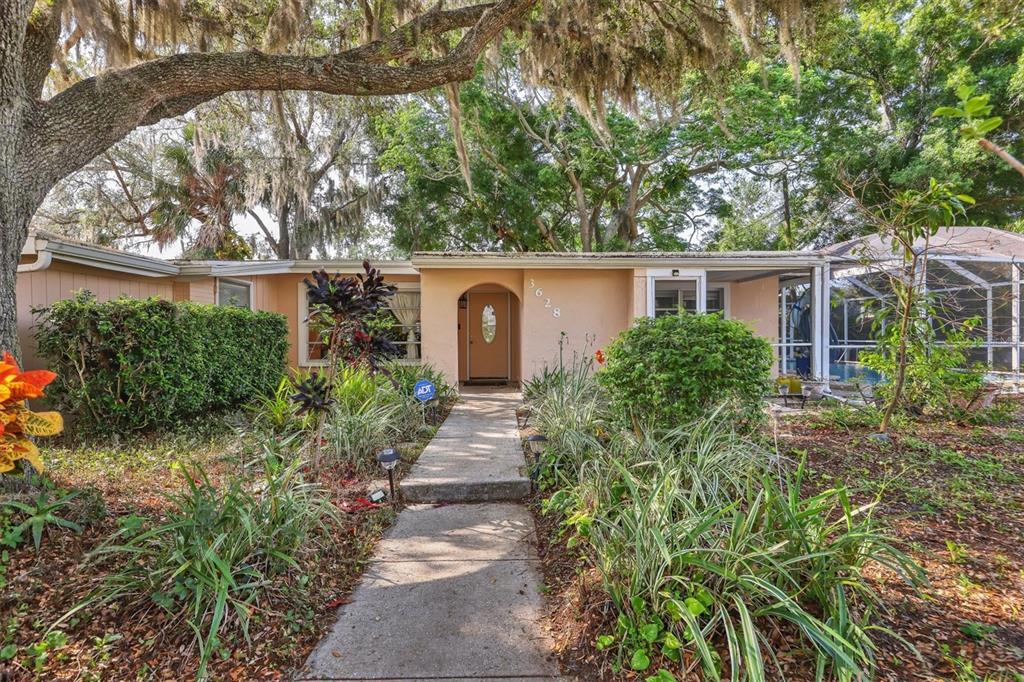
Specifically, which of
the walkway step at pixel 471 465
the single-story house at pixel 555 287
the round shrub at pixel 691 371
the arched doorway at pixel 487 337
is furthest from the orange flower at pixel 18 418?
the arched doorway at pixel 487 337

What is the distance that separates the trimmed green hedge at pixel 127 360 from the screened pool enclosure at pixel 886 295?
26.7 ft

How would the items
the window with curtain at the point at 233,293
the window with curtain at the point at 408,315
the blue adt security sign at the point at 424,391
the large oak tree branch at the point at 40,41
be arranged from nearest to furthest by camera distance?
the large oak tree branch at the point at 40,41
the blue adt security sign at the point at 424,391
the window with curtain at the point at 233,293
the window with curtain at the point at 408,315

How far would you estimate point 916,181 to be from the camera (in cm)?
1241

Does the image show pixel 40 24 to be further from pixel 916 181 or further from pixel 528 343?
pixel 916 181

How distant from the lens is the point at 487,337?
12.4 metres

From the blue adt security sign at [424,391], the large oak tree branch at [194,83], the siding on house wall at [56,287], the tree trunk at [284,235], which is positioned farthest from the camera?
the tree trunk at [284,235]

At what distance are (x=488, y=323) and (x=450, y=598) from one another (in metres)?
9.83

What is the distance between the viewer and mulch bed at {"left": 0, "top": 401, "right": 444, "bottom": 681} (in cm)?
212

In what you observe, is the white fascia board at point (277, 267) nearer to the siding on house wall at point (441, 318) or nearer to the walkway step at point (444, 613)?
the siding on house wall at point (441, 318)

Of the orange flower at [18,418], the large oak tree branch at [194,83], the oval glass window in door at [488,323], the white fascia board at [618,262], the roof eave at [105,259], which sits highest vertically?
the large oak tree branch at [194,83]

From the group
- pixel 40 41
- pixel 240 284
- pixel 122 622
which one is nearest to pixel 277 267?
pixel 240 284

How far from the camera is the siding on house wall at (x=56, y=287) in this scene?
600cm

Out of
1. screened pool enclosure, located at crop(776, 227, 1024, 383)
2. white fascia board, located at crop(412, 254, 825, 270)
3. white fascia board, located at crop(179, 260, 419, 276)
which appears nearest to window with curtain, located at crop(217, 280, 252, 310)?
white fascia board, located at crop(179, 260, 419, 276)

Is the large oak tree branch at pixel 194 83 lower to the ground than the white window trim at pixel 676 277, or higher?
higher
